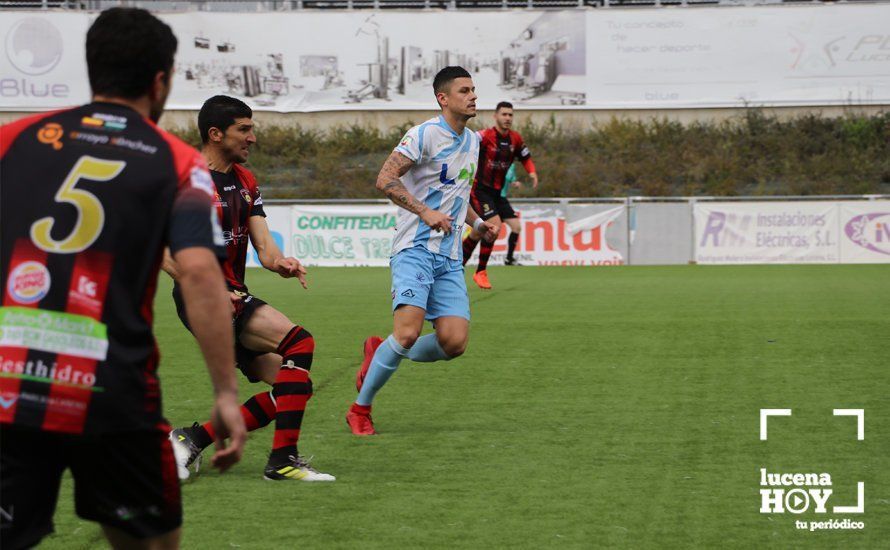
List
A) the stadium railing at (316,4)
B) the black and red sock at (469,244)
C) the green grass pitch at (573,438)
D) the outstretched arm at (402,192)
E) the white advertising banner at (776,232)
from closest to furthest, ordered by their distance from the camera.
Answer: the green grass pitch at (573,438) → the outstretched arm at (402,192) → the black and red sock at (469,244) → the white advertising banner at (776,232) → the stadium railing at (316,4)

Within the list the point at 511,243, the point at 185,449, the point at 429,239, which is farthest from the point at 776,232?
the point at 185,449

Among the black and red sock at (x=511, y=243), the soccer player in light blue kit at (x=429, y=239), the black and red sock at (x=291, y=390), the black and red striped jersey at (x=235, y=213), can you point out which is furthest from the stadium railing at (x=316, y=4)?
the black and red sock at (x=291, y=390)

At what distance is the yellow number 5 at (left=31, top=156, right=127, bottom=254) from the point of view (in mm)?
2986

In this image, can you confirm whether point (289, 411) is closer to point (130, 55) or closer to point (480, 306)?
point (130, 55)

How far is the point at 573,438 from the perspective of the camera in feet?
23.6

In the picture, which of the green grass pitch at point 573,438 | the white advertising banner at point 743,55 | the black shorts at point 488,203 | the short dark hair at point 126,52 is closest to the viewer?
the short dark hair at point 126,52

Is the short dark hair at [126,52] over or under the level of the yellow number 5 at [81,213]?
over

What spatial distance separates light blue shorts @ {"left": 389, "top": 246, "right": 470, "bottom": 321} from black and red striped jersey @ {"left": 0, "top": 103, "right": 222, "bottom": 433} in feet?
14.4

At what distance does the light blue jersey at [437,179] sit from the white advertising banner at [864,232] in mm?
18692

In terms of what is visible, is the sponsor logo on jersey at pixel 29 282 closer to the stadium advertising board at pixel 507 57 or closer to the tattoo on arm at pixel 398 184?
Answer: the tattoo on arm at pixel 398 184

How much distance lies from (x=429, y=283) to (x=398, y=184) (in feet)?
2.02

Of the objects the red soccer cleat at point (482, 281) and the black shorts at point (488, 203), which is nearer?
the black shorts at point (488, 203)

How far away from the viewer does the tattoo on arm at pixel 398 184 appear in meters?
7.43

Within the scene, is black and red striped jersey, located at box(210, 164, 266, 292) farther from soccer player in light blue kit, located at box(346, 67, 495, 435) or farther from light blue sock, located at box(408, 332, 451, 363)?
light blue sock, located at box(408, 332, 451, 363)
